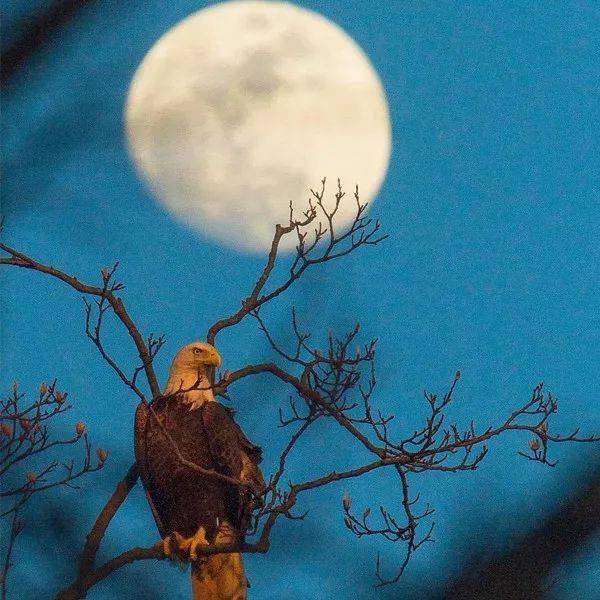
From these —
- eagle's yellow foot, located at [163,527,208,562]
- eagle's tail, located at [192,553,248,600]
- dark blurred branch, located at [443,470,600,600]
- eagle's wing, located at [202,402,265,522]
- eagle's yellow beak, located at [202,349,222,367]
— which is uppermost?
eagle's yellow beak, located at [202,349,222,367]

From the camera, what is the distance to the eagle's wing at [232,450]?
4.90 meters

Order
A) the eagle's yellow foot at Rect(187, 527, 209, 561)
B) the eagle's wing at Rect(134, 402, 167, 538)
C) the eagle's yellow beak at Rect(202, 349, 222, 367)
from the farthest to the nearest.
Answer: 1. the eagle's yellow beak at Rect(202, 349, 222, 367)
2. the eagle's wing at Rect(134, 402, 167, 538)
3. the eagle's yellow foot at Rect(187, 527, 209, 561)

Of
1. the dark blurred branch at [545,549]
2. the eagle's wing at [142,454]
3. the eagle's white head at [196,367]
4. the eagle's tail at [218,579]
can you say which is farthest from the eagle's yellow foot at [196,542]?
the dark blurred branch at [545,549]

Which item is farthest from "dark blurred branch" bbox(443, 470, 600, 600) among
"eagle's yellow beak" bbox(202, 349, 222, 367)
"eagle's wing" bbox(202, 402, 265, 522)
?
"eagle's yellow beak" bbox(202, 349, 222, 367)

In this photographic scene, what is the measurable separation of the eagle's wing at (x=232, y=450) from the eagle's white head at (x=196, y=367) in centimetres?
7

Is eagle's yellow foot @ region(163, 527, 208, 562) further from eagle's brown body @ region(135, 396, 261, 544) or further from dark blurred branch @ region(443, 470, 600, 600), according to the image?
dark blurred branch @ region(443, 470, 600, 600)

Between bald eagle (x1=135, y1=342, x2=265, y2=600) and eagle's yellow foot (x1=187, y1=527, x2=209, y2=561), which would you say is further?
bald eagle (x1=135, y1=342, x2=265, y2=600)

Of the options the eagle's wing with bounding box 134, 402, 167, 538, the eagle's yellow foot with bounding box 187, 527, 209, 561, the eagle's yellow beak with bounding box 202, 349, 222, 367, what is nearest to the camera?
the eagle's yellow foot with bounding box 187, 527, 209, 561

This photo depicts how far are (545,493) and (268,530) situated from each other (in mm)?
1585

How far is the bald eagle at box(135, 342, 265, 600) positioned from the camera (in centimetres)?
489

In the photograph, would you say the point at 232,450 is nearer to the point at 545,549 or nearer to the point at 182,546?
the point at 182,546

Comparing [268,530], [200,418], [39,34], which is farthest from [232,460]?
[39,34]

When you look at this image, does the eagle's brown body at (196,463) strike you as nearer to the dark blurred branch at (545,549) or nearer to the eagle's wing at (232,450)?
the eagle's wing at (232,450)

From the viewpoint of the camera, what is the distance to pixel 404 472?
3660 millimetres
